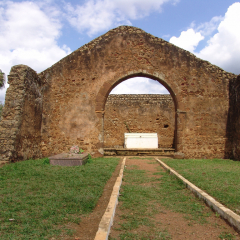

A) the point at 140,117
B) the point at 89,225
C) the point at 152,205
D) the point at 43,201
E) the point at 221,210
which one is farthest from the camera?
the point at 140,117

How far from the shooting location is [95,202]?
329 cm

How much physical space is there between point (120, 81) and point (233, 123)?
5.18m

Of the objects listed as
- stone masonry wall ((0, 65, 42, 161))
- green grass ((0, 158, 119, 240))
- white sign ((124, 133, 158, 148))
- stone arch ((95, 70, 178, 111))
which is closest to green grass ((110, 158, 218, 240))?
green grass ((0, 158, 119, 240))

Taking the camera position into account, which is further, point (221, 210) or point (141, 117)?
point (141, 117)

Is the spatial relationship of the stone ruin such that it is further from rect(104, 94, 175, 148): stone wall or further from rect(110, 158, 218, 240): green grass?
rect(104, 94, 175, 148): stone wall

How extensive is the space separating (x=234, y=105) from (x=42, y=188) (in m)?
8.42

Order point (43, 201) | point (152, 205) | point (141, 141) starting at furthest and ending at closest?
point (141, 141), point (152, 205), point (43, 201)

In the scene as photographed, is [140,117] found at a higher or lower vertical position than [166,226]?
higher

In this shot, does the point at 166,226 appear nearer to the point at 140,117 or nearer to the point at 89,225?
the point at 89,225

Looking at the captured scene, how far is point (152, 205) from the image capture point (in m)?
3.34

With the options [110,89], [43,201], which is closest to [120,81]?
[110,89]

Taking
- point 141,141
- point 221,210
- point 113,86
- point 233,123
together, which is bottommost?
point 221,210

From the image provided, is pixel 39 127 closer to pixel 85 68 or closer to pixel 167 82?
pixel 85 68

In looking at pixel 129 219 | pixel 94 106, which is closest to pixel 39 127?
pixel 94 106
